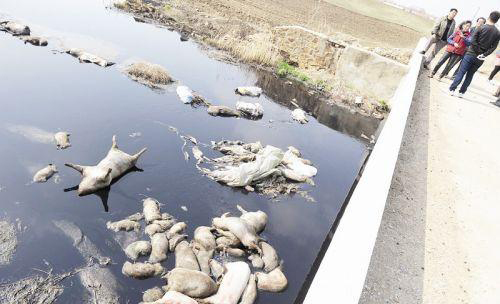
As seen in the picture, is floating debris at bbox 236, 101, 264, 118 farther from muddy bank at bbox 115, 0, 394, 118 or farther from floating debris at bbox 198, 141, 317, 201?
muddy bank at bbox 115, 0, 394, 118

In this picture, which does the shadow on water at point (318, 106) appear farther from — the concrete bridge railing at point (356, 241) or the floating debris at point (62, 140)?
the floating debris at point (62, 140)

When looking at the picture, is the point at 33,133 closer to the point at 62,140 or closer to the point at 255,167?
the point at 62,140

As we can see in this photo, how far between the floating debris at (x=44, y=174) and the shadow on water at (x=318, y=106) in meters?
7.07

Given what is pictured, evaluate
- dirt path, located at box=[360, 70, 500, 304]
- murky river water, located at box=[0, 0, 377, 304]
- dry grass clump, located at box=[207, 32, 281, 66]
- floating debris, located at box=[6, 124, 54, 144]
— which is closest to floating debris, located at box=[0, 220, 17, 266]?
murky river water, located at box=[0, 0, 377, 304]

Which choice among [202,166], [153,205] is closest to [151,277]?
[153,205]

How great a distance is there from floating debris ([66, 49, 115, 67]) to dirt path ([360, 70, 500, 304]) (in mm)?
8514

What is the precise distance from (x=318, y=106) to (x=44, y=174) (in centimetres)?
832

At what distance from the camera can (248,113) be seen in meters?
9.69

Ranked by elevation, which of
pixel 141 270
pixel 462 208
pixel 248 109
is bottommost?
pixel 141 270

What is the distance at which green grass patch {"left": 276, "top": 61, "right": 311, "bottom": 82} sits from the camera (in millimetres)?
12981

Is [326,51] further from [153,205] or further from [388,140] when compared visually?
[153,205]

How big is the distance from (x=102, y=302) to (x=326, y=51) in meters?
11.5

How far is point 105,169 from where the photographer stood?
5926mm

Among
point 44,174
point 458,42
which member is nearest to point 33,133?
point 44,174
